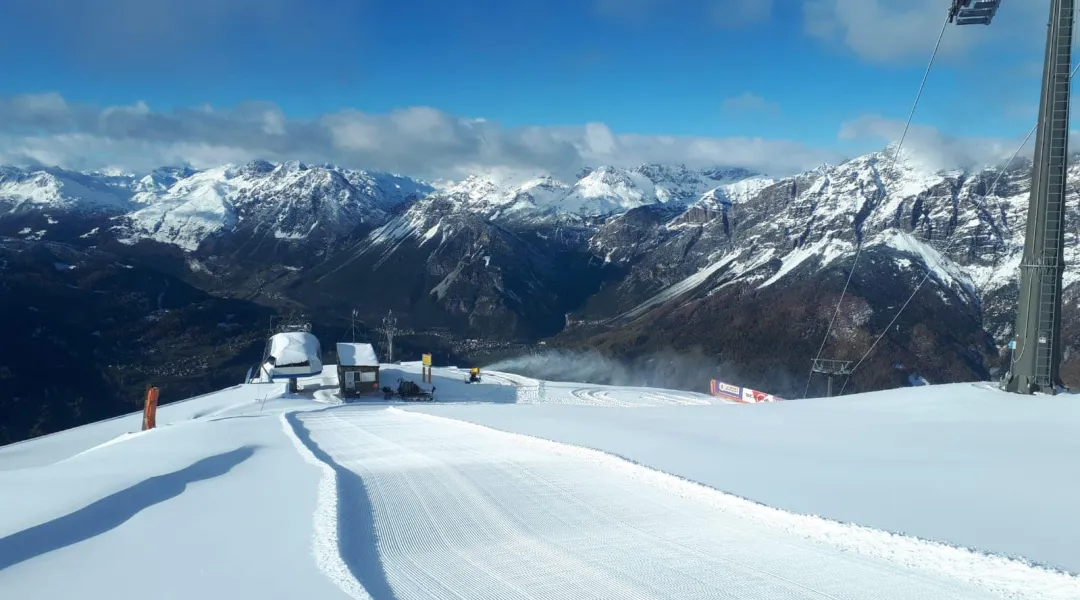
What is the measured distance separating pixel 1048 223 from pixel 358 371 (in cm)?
4038

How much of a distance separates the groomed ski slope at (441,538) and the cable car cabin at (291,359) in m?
41.2

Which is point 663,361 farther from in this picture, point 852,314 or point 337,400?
point 337,400

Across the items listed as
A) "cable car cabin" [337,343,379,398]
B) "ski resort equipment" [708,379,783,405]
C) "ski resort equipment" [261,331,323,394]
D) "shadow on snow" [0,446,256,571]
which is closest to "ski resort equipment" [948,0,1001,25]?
"shadow on snow" [0,446,256,571]

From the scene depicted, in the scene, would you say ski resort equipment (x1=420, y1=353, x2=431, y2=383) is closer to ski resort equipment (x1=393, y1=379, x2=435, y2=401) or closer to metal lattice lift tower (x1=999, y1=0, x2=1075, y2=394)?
ski resort equipment (x1=393, y1=379, x2=435, y2=401)

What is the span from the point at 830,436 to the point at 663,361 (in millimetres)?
138897

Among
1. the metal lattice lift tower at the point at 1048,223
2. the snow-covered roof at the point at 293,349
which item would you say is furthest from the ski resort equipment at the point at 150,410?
the metal lattice lift tower at the point at 1048,223

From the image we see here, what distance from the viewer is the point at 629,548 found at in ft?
26.8

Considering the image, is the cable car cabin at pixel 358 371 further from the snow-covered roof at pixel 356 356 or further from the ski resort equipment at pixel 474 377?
the ski resort equipment at pixel 474 377

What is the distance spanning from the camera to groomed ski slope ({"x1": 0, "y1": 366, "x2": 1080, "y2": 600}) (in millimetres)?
6859

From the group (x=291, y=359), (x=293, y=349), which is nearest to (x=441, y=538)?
(x=291, y=359)

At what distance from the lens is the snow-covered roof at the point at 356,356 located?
48.8 metres

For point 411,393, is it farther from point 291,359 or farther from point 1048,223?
point 1048,223

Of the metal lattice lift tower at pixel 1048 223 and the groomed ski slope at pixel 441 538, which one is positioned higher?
the metal lattice lift tower at pixel 1048 223

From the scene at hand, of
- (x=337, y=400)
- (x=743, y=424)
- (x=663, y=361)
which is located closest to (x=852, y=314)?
(x=663, y=361)
